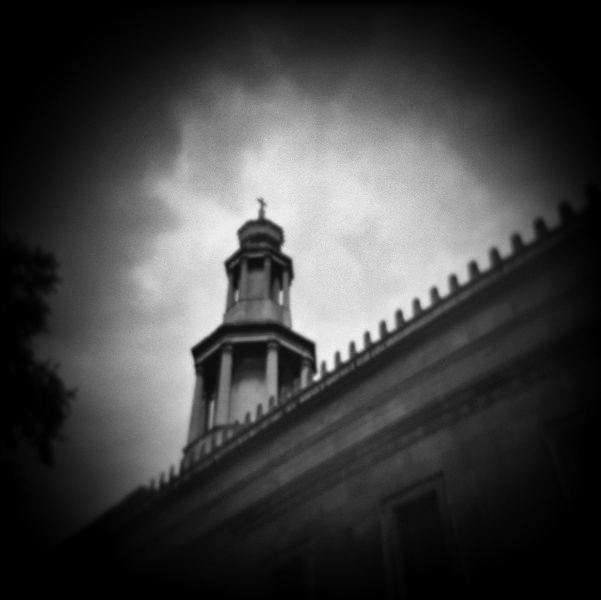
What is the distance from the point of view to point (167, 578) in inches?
540

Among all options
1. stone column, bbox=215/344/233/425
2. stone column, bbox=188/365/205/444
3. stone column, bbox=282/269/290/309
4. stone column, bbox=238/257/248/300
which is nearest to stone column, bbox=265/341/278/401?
stone column, bbox=215/344/233/425

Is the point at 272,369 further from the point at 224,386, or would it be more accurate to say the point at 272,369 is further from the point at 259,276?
the point at 259,276

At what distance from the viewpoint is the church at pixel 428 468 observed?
845 cm

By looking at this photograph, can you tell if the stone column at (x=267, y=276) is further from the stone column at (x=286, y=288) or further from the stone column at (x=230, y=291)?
the stone column at (x=230, y=291)

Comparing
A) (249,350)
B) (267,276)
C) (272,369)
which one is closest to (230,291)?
(267,276)

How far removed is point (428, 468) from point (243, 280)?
1544 cm

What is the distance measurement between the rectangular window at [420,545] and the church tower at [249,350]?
9.06 m

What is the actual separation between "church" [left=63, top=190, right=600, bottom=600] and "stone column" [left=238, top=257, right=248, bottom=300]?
1001 centimetres

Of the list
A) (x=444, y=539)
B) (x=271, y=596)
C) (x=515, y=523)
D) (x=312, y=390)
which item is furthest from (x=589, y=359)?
(x=271, y=596)

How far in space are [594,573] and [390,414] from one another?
14.4ft

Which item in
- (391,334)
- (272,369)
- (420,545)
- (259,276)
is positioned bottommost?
(420,545)

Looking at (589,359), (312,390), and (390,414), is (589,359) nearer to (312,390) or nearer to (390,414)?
(390,414)

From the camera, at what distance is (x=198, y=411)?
20.9 meters

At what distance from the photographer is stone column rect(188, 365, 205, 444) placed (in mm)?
20375
